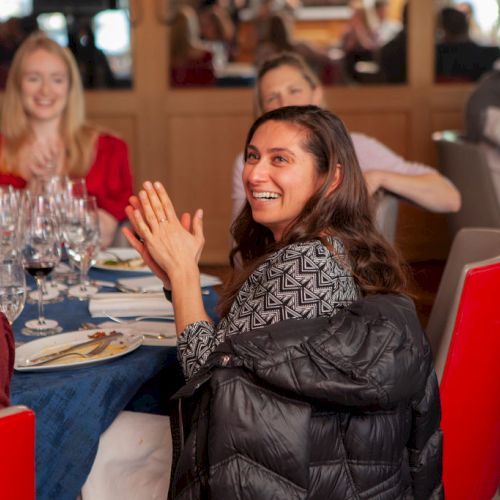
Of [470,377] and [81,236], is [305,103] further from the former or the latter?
[470,377]

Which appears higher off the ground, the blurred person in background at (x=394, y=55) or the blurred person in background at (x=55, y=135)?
the blurred person in background at (x=394, y=55)

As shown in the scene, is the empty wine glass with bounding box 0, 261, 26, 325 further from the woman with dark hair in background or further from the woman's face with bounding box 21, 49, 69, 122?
the woman's face with bounding box 21, 49, 69, 122

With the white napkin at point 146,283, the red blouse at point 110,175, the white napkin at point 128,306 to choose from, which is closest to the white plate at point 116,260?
the white napkin at point 146,283

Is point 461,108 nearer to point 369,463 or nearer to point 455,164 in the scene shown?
point 455,164

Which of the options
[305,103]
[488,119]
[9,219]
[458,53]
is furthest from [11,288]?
[458,53]

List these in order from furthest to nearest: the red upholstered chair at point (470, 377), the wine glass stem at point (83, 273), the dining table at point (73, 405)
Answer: the wine glass stem at point (83, 273) → the red upholstered chair at point (470, 377) → the dining table at point (73, 405)

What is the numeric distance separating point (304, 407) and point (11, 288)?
2.34ft

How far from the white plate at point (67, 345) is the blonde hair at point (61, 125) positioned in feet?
5.52

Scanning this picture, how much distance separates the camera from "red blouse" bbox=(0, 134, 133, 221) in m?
3.75

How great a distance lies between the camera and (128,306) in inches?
92.3

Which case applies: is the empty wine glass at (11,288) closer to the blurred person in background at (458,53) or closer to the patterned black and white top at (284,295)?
the patterned black and white top at (284,295)

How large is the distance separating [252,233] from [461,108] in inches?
165

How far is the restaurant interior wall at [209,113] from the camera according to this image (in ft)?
19.3

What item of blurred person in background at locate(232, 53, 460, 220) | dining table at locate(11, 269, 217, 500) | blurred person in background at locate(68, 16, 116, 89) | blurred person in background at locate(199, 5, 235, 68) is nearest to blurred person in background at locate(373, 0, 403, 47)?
blurred person in background at locate(199, 5, 235, 68)
